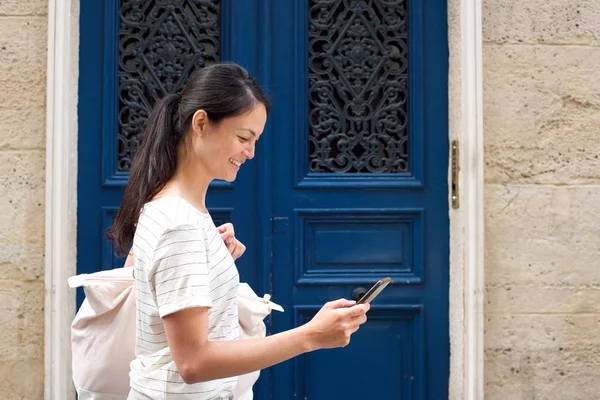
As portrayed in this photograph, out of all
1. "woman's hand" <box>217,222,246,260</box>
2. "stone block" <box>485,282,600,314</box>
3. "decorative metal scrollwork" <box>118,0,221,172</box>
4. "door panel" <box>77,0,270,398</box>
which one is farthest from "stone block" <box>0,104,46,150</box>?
"stone block" <box>485,282,600,314</box>

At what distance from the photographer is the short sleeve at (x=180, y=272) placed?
1.65m

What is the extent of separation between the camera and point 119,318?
2061 millimetres

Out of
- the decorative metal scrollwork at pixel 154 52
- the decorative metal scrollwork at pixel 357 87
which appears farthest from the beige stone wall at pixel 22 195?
the decorative metal scrollwork at pixel 357 87

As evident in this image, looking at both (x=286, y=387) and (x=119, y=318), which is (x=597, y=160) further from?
(x=119, y=318)

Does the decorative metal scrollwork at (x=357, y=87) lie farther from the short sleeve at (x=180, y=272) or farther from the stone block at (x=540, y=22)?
the short sleeve at (x=180, y=272)

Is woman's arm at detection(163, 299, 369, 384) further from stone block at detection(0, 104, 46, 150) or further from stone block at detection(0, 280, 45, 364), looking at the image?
Answer: stone block at detection(0, 104, 46, 150)

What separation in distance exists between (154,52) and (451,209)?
1.69 meters

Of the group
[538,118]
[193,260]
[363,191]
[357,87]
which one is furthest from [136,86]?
[193,260]

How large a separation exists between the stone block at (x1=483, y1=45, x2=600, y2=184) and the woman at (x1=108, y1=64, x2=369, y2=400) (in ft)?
6.82

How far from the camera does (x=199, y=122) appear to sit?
189 cm

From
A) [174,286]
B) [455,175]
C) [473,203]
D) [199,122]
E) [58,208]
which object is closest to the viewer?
[174,286]

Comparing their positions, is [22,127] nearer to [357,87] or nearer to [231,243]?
[357,87]

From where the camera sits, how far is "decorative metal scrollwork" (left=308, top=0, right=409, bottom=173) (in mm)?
3945

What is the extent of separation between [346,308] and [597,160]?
8.05 feet
